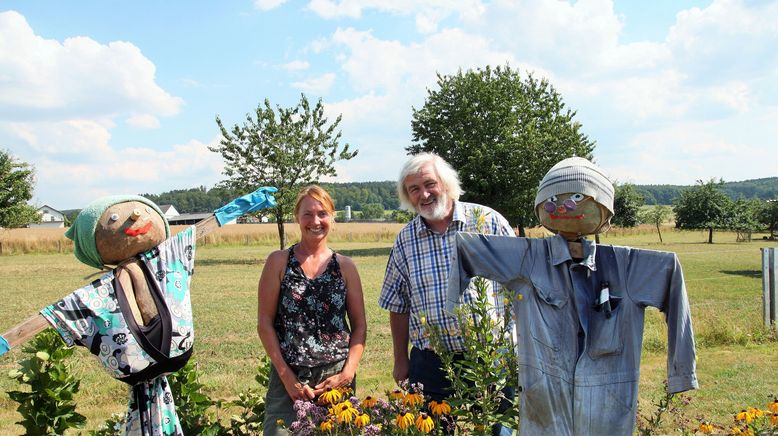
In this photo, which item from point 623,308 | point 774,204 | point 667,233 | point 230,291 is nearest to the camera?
point 623,308

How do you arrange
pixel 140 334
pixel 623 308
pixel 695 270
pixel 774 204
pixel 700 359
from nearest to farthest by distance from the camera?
pixel 623 308 → pixel 140 334 → pixel 700 359 → pixel 695 270 → pixel 774 204

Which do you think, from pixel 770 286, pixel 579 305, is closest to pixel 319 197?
pixel 579 305

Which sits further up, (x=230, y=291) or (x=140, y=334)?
(x=140, y=334)

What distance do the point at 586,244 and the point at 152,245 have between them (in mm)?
2287

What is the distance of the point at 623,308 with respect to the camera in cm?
249

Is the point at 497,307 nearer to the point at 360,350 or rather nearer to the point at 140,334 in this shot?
the point at 360,350

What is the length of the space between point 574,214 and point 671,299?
1.71 ft

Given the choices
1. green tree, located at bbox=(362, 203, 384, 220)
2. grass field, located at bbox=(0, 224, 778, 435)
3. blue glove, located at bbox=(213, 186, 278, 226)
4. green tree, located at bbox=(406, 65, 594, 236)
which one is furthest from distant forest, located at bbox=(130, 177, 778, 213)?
blue glove, located at bbox=(213, 186, 278, 226)

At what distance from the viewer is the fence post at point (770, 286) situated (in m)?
8.77

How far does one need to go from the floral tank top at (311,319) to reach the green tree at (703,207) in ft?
158

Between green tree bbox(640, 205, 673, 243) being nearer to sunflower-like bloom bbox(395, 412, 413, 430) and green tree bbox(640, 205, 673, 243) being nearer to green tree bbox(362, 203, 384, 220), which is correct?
green tree bbox(362, 203, 384, 220)

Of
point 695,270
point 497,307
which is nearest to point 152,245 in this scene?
point 497,307

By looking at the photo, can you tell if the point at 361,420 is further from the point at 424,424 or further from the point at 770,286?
the point at 770,286

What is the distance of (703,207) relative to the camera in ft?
153
